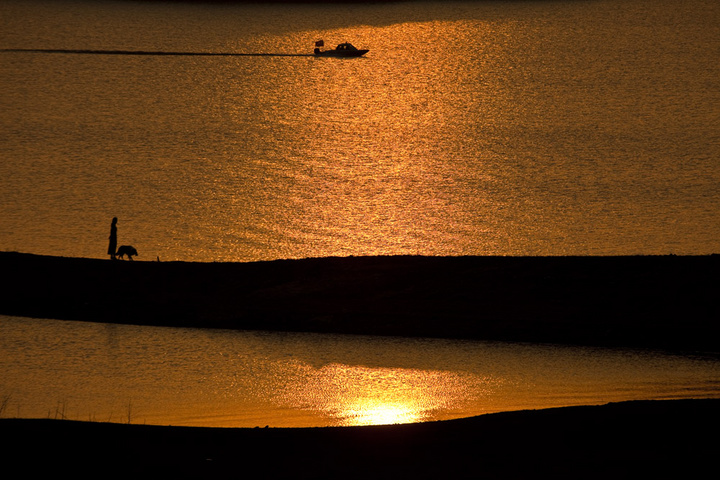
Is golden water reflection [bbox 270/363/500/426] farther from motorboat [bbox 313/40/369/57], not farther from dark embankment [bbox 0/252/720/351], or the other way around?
motorboat [bbox 313/40/369/57]

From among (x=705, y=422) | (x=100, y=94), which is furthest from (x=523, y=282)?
(x=100, y=94)

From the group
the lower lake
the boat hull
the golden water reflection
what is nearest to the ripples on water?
the boat hull

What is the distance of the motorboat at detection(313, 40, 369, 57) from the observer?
11012 centimetres

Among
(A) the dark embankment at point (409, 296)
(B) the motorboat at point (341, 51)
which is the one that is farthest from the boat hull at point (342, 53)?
(A) the dark embankment at point (409, 296)

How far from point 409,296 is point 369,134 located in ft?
162

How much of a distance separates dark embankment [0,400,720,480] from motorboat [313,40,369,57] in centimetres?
9371

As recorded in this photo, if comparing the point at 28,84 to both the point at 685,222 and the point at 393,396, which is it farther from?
the point at 393,396

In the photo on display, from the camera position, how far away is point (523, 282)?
2761 centimetres

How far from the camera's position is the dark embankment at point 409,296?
85.4 feet

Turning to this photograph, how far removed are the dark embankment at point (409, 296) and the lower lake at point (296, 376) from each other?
442 mm

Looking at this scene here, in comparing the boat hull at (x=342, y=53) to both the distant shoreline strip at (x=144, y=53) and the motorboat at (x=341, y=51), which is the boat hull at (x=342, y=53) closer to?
the motorboat at (x=341, y=51)

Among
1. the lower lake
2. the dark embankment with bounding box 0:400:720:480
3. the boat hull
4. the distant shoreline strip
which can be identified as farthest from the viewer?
the distant shoreline strip

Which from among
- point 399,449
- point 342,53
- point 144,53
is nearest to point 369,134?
point 342,53

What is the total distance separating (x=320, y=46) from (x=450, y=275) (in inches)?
3381
